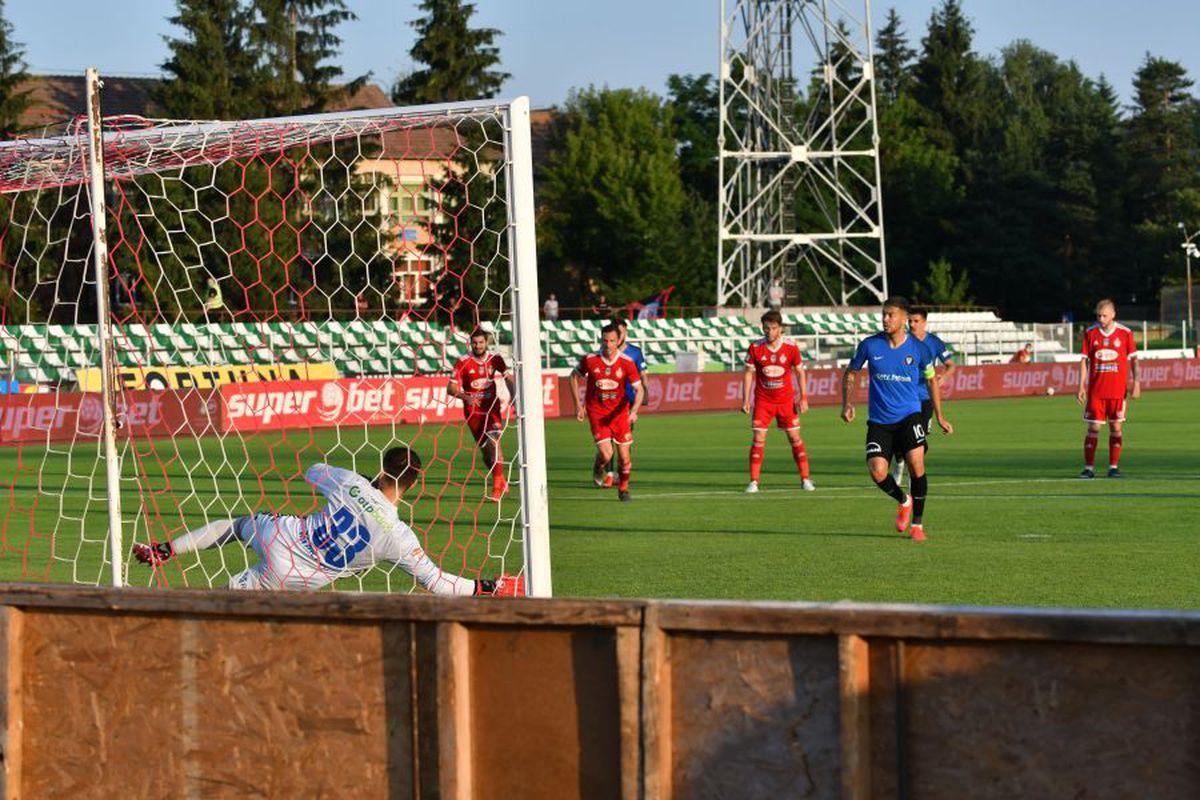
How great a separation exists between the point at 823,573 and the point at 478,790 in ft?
21.9

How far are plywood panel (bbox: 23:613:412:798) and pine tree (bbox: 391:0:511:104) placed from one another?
205 feet

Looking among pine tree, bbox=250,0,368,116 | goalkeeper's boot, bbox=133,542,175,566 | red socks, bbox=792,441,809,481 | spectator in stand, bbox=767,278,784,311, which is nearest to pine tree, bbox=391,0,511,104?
pine tree, bbox=250,0,368,116

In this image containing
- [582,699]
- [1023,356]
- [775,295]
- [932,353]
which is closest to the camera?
[582,699]

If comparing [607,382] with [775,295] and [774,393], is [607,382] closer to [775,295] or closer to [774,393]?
[774,393]

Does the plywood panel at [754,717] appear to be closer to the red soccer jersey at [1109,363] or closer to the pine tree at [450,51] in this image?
the red soccer jersey at [1109,363]

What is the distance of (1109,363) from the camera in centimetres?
1889

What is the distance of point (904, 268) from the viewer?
273 feet

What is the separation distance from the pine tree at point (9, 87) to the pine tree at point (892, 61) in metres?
56.1

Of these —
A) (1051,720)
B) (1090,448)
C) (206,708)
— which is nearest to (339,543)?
(206,708)

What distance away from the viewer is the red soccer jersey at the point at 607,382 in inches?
707

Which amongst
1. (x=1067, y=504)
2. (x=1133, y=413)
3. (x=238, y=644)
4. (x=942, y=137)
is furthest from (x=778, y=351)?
(x=942, y=137)

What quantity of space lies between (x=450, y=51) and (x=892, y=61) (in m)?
42.0

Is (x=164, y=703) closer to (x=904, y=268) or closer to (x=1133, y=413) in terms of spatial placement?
(x=1133, y=413)

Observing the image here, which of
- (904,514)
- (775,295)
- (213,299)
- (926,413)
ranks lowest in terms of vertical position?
(904,514)
